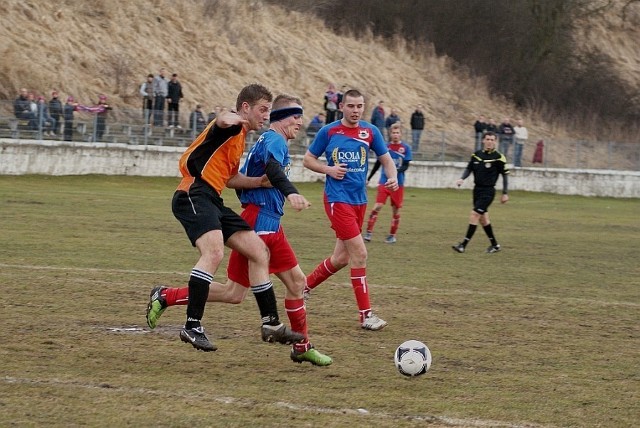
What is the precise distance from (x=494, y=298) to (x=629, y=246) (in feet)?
27.3

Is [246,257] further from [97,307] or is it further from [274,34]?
[274,34]

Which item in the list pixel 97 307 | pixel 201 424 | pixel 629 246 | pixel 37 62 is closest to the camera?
pixel 201 424

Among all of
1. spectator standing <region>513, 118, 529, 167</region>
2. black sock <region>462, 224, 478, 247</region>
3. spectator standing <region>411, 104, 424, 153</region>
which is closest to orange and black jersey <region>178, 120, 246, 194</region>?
black sock <region>462, 224, 478, 247</region>

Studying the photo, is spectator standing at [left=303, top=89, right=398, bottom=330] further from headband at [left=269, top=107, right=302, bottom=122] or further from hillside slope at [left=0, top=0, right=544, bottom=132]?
hillside slope at [left=0, top=0, right=544, bottom=132]

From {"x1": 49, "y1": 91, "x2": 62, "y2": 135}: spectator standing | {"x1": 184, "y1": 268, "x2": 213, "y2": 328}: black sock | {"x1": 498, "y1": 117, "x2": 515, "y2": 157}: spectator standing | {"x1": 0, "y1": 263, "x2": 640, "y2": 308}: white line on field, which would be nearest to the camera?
{"x1": 184, "y1": 268, "x2": 213, "y2": 328}: black sock

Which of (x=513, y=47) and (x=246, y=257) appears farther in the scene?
(x=513, y=47)

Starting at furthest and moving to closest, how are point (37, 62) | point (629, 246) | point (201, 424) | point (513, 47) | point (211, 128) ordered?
1. point (513, 47)
2. point (37, 62)
3. point (629, 246)
4. point (211, 128)
5. point (201, 424)

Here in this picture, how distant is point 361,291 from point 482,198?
7.92 metres

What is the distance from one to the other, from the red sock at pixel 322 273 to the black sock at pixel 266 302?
8.49 ft

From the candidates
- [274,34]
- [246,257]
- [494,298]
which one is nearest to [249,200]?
[246,257]

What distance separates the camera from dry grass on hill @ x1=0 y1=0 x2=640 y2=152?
3800 centimetres

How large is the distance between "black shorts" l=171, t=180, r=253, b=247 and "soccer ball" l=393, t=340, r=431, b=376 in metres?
1.34

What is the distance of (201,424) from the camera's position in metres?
5.72

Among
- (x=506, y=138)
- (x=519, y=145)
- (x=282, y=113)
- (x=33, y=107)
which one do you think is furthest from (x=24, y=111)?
(x=282, y=113)
